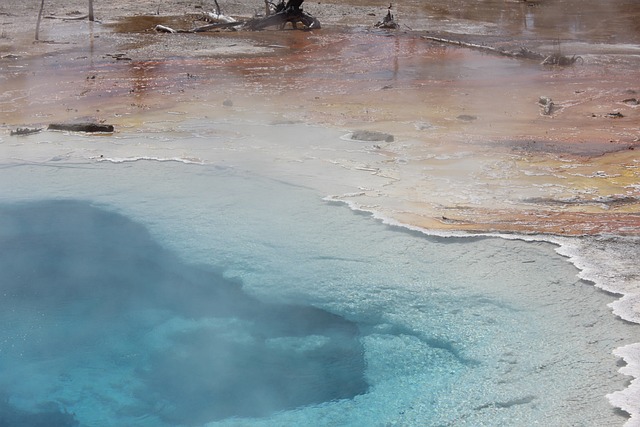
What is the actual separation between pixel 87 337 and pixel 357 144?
3.58 m

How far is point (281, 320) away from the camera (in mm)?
4391

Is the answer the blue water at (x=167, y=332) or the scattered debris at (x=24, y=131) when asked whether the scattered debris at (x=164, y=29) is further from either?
the blue water at (x=167, y=332)

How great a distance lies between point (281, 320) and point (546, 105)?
5.56 meters

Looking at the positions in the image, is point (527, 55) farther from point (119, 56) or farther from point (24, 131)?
point (24, 131)

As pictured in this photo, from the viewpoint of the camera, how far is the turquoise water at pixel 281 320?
3635mm

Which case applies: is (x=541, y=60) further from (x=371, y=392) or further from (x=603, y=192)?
(x=371, y=392)

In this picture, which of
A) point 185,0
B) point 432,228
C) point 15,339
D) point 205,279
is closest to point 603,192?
point 432,228

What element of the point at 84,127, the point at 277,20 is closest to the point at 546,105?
the point at 84,127

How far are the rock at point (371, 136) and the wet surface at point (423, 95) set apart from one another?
0.13 meters

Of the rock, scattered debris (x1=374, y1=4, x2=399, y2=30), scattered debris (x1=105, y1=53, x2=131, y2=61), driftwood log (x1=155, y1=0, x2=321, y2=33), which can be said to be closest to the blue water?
the rock

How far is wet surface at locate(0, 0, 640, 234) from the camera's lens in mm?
5934

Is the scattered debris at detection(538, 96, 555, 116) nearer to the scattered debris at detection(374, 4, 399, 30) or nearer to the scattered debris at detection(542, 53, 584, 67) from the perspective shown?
the scattered debris at detection(542, 53, 584, 67)

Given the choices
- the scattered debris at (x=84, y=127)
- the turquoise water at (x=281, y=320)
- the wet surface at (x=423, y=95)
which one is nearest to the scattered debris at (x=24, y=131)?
the scattered debris at (x=84, y=127)

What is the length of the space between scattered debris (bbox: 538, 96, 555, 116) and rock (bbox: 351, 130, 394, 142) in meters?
2.26
